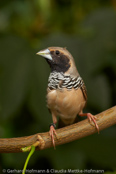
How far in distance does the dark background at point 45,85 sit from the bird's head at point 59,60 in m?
0.55

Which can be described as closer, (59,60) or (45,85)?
(59,60)

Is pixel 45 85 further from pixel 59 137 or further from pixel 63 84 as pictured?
pixel 59 137

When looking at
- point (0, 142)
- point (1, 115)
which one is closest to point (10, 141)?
point (0, 142)

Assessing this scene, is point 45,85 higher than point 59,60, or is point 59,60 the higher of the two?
point 59,60

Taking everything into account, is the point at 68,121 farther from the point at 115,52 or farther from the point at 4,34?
the point at 4,34

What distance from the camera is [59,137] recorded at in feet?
5.93

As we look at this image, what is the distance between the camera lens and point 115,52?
2994 millimetres

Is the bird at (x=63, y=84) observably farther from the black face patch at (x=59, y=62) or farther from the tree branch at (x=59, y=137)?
the tree branch at (x=59, y=137)

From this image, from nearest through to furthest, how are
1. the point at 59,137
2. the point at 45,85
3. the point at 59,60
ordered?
the point at 59,137 < the point at 59,60 < the point at 45,85

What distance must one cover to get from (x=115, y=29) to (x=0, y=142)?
77.2 inches

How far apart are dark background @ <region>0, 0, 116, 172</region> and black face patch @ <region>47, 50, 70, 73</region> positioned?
57 cm

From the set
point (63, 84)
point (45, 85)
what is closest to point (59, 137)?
point (63, 84)

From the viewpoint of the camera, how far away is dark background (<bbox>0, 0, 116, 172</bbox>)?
267 cm

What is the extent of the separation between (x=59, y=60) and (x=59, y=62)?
2 cm
